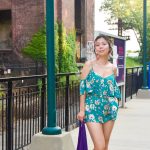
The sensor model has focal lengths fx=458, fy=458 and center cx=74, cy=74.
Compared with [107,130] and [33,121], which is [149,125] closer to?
[33,121]

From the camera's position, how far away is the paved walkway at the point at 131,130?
26.8 ft

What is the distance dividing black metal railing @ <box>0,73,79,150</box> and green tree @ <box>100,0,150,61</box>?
43073 mm

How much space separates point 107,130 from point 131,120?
247 inches

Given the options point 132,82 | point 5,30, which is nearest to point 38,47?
point 5,30

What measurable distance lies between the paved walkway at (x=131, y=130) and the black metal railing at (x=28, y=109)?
589 mm

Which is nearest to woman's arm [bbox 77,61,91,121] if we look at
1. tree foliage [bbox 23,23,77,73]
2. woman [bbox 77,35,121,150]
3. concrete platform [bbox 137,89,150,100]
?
woman [bbox 77,35,121,150]

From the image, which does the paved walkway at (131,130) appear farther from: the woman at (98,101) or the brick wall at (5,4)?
the brick wall at (5,4)

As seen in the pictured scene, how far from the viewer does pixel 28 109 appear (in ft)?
24.4

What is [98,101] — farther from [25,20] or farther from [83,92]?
[25,20]

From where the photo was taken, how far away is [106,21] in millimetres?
60406

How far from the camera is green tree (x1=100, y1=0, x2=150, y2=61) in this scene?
53156 mm

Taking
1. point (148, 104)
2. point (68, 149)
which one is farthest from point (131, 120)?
point (68, 149)

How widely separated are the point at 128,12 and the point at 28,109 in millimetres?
48366

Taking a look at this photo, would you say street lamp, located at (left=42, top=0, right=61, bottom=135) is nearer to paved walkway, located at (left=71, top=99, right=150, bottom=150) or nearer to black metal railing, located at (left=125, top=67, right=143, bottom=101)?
paved walkway, located at (left=71, top=99, right=150, bottom=150)
